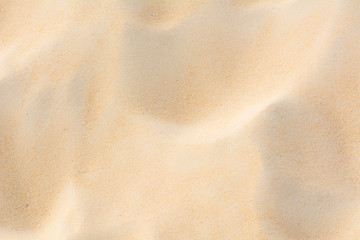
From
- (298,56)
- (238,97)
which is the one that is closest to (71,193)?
(238,97)

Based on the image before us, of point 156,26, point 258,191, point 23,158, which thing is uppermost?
point 156,26

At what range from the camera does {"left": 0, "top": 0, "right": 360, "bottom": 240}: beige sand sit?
1183 millimetres

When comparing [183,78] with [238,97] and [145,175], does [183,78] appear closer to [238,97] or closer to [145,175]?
[238,97]

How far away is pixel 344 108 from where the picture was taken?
4.00 feet

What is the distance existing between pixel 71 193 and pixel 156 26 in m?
0.49

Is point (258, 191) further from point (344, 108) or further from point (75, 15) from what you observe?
point (75, 15)

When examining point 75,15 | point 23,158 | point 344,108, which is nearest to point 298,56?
point 344,108

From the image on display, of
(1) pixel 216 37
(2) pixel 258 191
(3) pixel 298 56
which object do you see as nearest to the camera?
(2) pixel 258 191

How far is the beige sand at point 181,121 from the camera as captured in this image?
1183 millimetres

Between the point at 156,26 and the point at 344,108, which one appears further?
the point at 156,26

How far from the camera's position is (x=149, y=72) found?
1.37m

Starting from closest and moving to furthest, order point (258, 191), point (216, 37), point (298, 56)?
point (258, 191) < point (298, 56) < point (216, 37)

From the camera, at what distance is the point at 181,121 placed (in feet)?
4.25

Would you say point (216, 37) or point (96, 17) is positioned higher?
point (96, 17)
